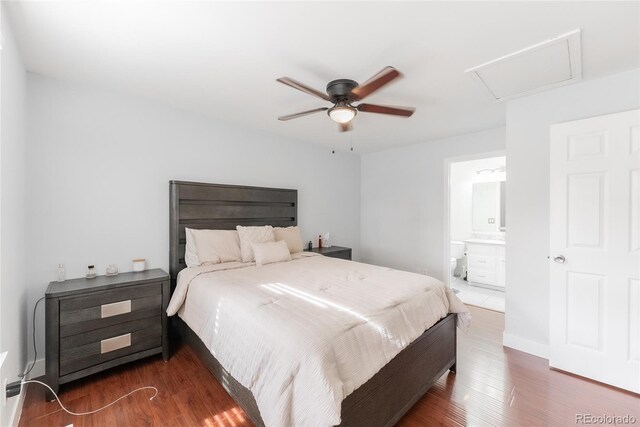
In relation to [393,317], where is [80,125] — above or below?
above

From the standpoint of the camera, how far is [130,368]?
2.39 m

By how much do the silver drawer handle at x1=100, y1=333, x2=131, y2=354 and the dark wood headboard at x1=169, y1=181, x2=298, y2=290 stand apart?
653 millimetres

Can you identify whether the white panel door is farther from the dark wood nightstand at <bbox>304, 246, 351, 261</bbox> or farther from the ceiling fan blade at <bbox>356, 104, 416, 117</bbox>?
the dark wood nightstand at <bbox>304, 246, 351, 261</bbox>

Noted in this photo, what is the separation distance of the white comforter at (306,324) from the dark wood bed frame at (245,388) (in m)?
0.12

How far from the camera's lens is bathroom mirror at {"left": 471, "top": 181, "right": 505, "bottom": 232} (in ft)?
17.7

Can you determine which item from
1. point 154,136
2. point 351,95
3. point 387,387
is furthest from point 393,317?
point 154,136

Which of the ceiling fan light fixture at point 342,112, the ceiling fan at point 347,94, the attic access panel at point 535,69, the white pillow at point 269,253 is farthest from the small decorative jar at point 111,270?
the attic access panel at point 535,69

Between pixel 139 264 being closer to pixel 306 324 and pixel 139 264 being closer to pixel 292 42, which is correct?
pixel 306 324

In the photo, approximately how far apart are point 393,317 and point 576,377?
192cm

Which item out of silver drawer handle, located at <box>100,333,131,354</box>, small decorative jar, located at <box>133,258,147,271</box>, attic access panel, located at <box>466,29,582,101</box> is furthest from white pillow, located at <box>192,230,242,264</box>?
attic access panel, located at <box>466,29,582,101</box>

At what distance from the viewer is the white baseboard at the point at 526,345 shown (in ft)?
8.46

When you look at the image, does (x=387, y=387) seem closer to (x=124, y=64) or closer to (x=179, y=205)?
(x=179, y=205)

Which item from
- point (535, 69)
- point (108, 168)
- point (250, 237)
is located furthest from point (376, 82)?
point (108, 168)

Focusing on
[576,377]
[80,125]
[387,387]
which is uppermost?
[80,125]
